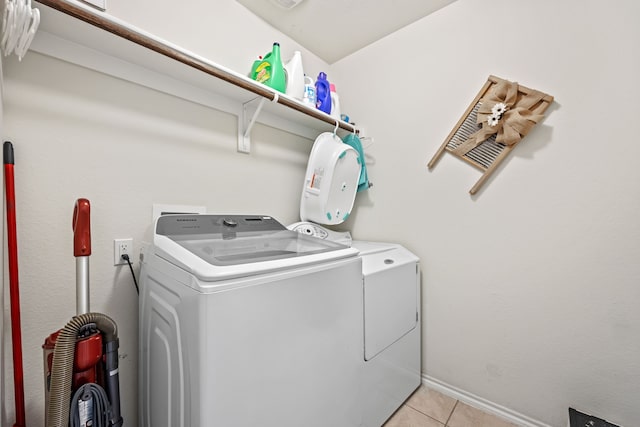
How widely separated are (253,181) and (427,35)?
1.68 metres

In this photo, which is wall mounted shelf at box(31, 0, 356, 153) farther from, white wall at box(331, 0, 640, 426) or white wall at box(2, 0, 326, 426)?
white wall at box(331, 0, 640, 426)

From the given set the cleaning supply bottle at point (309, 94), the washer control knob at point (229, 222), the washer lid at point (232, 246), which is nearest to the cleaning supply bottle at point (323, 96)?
the cleaning supply bottle at point (309, 94)

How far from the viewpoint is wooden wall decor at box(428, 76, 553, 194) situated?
4.81 ft

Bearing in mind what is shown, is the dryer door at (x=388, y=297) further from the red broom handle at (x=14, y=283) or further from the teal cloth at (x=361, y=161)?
the red broom handle at (x=14, y=283)

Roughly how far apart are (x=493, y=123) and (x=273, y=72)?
4.65 ft

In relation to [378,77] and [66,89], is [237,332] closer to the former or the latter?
[66,89]

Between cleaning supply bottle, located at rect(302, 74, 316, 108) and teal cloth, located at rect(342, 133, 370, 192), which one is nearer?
cleaning supply bottle, located at rect(302, 74, 316, 108)

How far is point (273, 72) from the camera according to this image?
1.67 metres

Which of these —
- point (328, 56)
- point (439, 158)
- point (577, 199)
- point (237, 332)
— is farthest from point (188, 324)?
point (328, 56)

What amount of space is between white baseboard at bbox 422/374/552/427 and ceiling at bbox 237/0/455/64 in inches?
105

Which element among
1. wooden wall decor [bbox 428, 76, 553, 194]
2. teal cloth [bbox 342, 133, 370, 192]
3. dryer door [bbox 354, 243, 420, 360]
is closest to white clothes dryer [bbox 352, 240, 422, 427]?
dryer door [bbox 354, 243, 420, 360]

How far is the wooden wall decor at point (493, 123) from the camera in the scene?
1465 mm

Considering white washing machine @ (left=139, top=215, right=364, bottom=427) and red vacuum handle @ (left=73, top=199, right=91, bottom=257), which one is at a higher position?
red vacuum handle @ (left=73, top=199, right=91, bottom=257)

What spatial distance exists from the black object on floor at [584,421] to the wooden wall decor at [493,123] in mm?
1259
